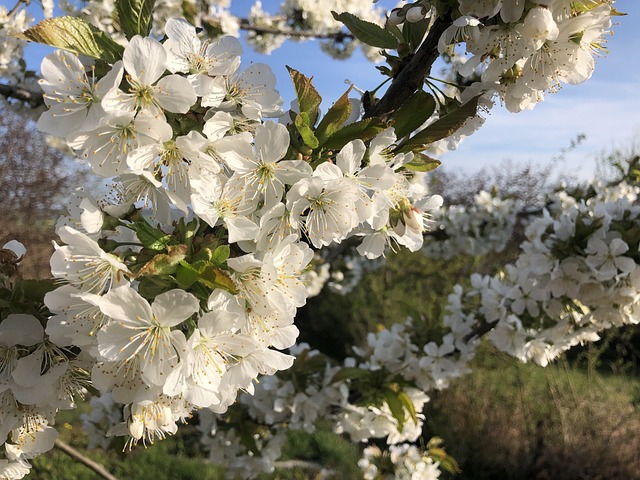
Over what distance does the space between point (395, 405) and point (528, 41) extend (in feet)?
5.24

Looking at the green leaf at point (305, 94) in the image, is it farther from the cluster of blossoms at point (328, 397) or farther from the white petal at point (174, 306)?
the cluster of blossoms at point (328, 397)

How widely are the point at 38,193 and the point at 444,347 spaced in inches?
395

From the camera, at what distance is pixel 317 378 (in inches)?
90.3

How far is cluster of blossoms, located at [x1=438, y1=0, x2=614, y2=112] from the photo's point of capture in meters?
0.84

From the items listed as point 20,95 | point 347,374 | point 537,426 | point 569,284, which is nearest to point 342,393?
point 347,374

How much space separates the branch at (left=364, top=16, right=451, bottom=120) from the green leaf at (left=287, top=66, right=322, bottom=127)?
157 millimetres

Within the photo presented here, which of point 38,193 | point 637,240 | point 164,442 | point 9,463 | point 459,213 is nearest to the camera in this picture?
point 9,463

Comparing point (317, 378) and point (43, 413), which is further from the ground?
point (43, 413)

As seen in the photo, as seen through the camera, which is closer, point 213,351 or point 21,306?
point 213,351

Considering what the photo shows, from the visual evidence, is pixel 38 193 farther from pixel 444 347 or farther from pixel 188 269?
pixel 188 269

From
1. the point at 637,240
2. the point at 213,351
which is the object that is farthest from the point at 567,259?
the point at 213,351

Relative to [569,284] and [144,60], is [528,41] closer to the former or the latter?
[144,60]

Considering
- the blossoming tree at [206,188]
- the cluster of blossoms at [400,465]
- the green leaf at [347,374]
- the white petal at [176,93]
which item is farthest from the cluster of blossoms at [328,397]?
the white petal at [176,93]

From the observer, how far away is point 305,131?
0.85m
